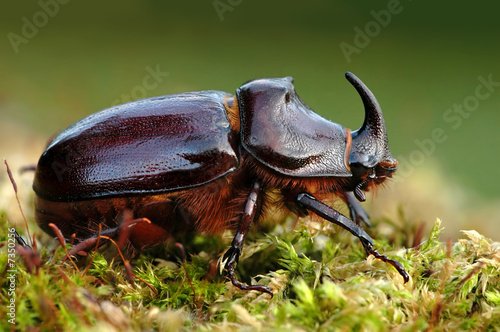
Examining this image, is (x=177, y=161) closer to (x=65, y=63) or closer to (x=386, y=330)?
(x=386, y=330)

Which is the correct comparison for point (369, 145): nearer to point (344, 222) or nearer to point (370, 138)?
point (370, 138)

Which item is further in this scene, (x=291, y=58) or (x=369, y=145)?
(x=291, y=58)

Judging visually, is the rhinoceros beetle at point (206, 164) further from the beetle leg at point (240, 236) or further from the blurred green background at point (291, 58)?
the blurred green background at point (291, 58)

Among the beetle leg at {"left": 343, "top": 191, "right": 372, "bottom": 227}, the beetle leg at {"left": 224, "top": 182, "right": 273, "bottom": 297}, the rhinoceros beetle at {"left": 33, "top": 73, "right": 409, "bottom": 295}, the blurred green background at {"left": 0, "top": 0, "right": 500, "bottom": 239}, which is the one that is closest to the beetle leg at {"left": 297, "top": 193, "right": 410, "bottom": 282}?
the rhinoceros beetle at {"left": 33, "top": 73, "right": 409, "bottom": 295}

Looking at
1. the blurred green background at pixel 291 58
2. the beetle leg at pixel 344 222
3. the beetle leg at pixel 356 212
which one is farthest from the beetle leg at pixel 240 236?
the blurred green background at pixel 291 58

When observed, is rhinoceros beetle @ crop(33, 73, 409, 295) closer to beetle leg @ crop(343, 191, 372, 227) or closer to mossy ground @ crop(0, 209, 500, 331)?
mossy ground @ crop(0, 209, 500, 331)

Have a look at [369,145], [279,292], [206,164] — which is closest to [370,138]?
[369,145]
